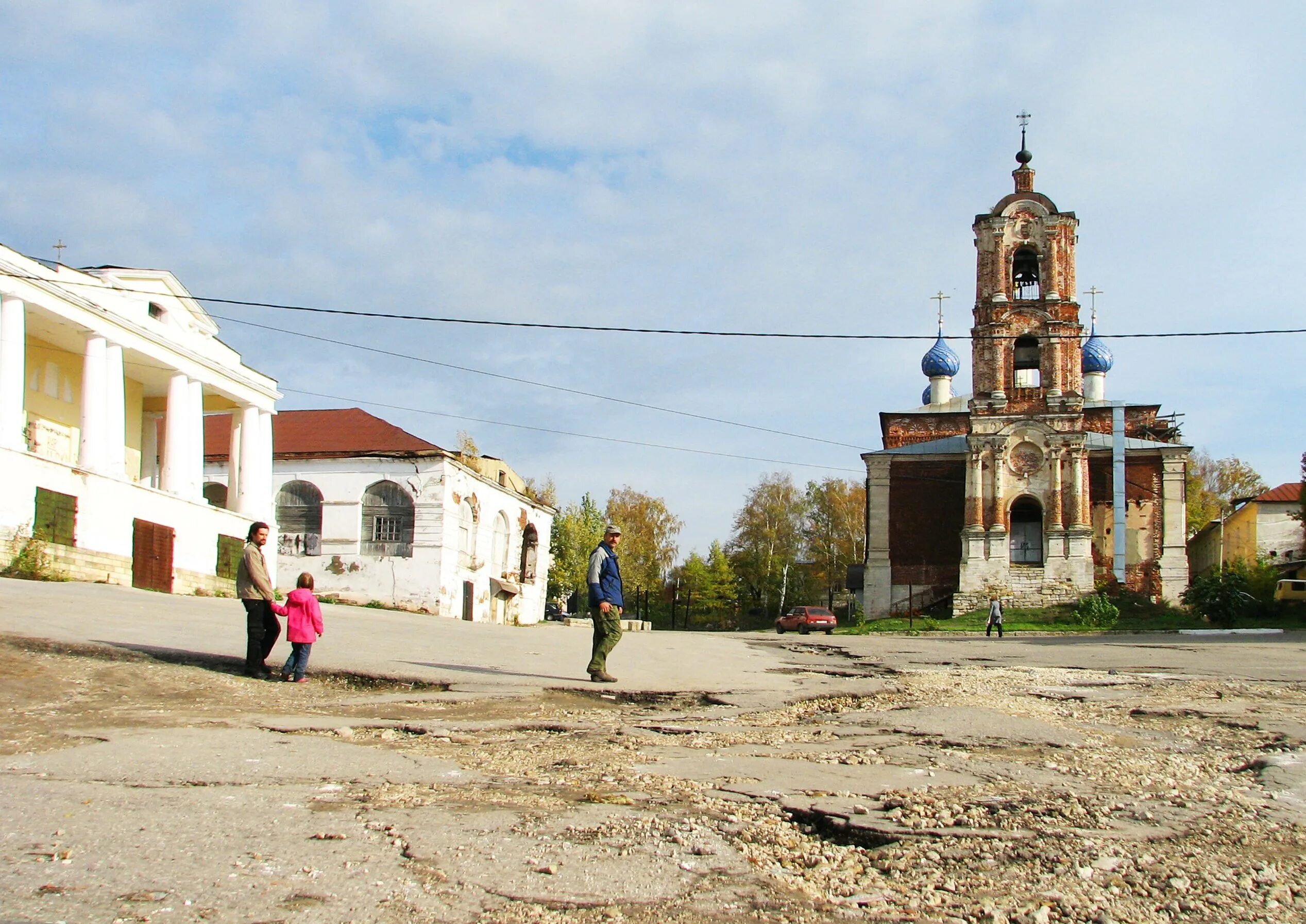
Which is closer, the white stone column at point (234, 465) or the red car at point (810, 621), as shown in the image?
the white stone column at point (234, 465)

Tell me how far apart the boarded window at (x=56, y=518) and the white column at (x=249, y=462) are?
769cm

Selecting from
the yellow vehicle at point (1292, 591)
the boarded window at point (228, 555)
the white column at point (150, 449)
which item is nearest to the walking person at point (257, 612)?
the boarded window at point (228, 555)

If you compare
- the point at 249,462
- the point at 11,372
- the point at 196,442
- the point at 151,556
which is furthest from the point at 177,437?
the point at 11,372

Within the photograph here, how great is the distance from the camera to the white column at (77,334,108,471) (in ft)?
78.4

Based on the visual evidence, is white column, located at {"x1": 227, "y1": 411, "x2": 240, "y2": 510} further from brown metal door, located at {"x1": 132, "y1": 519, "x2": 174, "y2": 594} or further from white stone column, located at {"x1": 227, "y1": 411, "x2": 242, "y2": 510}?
brown metal door, located at {"x1": 132, "y1": 519, "x2": 174, "y2": 594}

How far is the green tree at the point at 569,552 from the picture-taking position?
65.7m

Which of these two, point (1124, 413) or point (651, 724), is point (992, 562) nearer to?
point (1124, 413)

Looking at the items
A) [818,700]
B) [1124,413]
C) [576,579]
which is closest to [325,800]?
[818,700]

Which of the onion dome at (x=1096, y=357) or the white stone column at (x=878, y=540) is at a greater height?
the onion dome at (x=1096, y=357)

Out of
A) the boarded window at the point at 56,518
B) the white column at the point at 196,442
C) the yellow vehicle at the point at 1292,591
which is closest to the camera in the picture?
the boarded window at the point at 56,518

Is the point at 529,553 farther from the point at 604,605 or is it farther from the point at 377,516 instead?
the point at 604,605

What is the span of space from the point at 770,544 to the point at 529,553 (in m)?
30.8

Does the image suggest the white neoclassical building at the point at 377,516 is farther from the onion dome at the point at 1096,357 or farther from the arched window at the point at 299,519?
the onion dome at the point at 1096,357

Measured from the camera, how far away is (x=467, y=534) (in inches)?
1459
